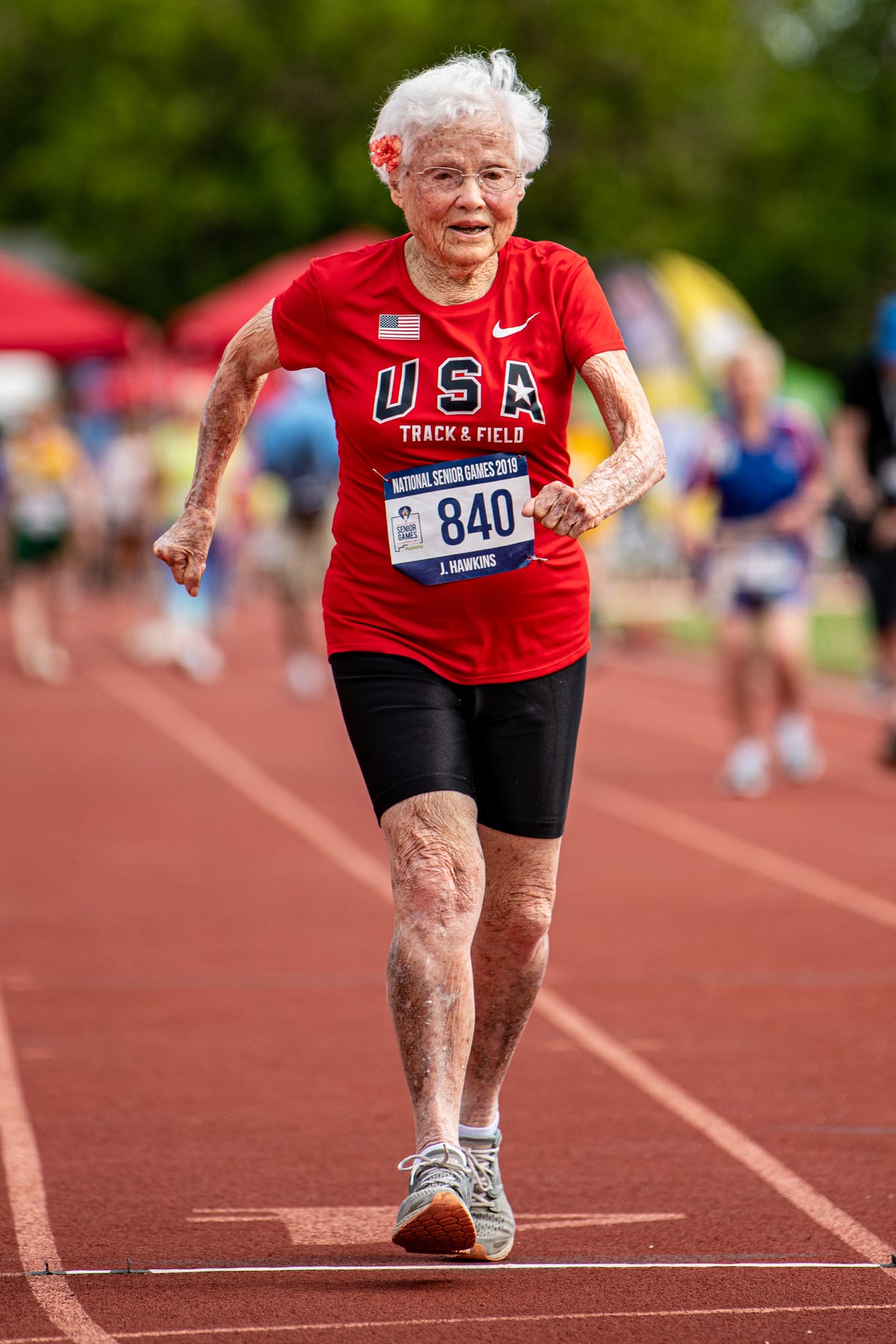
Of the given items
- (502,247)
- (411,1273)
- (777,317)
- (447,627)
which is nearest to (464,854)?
(447,627)

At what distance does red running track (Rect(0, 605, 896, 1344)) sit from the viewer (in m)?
3.92

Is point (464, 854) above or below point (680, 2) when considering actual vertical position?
below

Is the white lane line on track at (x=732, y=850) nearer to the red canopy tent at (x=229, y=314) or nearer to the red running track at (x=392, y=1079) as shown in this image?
the red running track at (x=392, y=1079)

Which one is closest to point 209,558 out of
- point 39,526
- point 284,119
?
point 39,526

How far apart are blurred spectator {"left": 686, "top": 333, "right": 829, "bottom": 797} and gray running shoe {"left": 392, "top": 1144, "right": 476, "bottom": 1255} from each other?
7542mm

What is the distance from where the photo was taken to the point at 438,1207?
3.84 metres

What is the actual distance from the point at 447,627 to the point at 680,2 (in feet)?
156

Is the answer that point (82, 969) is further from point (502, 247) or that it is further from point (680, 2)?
point (680, 2)

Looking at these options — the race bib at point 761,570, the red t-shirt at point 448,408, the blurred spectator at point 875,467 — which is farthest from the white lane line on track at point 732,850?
the red t-shirt at point 448,408

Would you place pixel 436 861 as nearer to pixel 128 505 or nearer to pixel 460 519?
pixel 460 519

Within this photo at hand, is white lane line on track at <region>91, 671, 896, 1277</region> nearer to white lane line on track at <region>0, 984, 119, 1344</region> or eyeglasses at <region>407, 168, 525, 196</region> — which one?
white lane line on track at <region>0, 984, 119, 1344</region>

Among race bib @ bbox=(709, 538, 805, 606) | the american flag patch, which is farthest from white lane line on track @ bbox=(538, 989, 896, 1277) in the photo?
race bib @ bbox=(709, 538, 805, 606)

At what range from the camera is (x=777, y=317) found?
57.9 m

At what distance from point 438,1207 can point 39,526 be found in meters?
14.7
